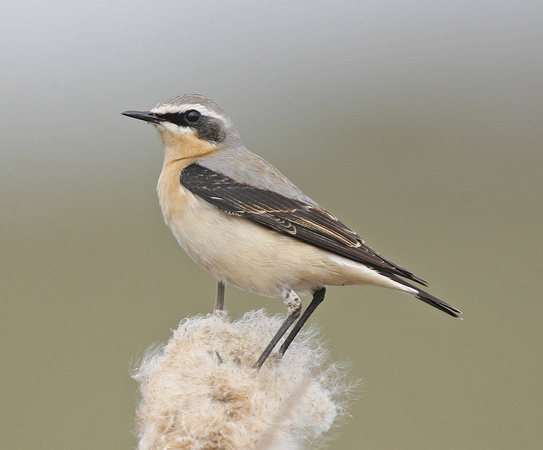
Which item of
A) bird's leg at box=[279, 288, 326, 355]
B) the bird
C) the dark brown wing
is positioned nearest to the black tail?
the bird

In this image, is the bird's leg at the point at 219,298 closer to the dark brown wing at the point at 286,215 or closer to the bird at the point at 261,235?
the bird at the point at 261,235

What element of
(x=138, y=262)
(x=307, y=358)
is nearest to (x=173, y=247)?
(x=138, y=262)

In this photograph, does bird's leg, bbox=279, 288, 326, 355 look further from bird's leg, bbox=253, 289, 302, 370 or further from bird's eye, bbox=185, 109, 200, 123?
bird's eye, bbox=185, 109, 200, 123

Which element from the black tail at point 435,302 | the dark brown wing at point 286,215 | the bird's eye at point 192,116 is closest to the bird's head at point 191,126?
the bird's eye at point 192,116

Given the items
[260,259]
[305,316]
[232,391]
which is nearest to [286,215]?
[260,259]

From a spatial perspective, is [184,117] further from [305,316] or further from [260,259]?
[305,316]

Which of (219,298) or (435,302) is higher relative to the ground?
(435,302)

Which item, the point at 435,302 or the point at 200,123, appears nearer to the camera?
the point at 435,302
